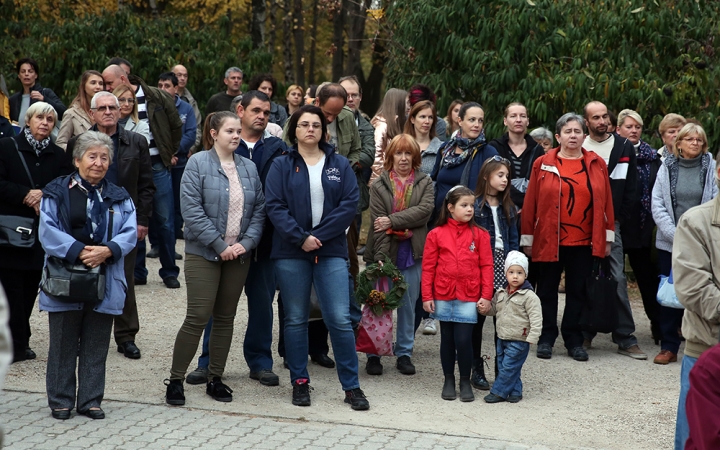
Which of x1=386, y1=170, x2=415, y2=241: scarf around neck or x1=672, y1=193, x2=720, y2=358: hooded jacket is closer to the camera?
x1=672, y1=193, x2=720, y2=358: hooded jacket

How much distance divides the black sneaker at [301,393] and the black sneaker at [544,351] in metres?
2.44

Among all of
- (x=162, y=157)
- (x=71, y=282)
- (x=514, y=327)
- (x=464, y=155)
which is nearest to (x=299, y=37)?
(x=162, y=157)

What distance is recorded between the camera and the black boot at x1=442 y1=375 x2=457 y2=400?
7.20 m

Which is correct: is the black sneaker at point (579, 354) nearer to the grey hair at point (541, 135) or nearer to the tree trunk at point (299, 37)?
the grey hair at point (541, 135)

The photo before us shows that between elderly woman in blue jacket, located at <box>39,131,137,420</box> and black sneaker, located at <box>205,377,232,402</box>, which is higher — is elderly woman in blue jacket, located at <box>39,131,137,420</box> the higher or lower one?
the higher one

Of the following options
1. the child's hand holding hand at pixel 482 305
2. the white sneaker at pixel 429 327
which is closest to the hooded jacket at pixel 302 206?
the child's hand holding hand at pixel 482 305

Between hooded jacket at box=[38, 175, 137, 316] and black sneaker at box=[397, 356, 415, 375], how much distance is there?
2.42 metres

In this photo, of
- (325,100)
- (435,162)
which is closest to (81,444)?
(325,100)

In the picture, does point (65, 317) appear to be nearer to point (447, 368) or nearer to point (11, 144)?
point (11, 144)

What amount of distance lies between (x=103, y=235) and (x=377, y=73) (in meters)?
21.6

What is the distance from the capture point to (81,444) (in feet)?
19.3

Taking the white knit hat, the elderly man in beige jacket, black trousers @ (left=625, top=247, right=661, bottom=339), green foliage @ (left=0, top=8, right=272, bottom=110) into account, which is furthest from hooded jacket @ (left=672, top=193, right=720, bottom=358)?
green foliage @ (left=0, top=8, right=272, bottom=110)

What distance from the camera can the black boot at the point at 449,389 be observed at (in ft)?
23.6

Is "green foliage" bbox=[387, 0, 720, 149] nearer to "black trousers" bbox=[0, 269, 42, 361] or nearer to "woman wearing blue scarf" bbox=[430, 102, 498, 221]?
"woman wearing blue scarf" bbox=[430, 102, 498, 221]
